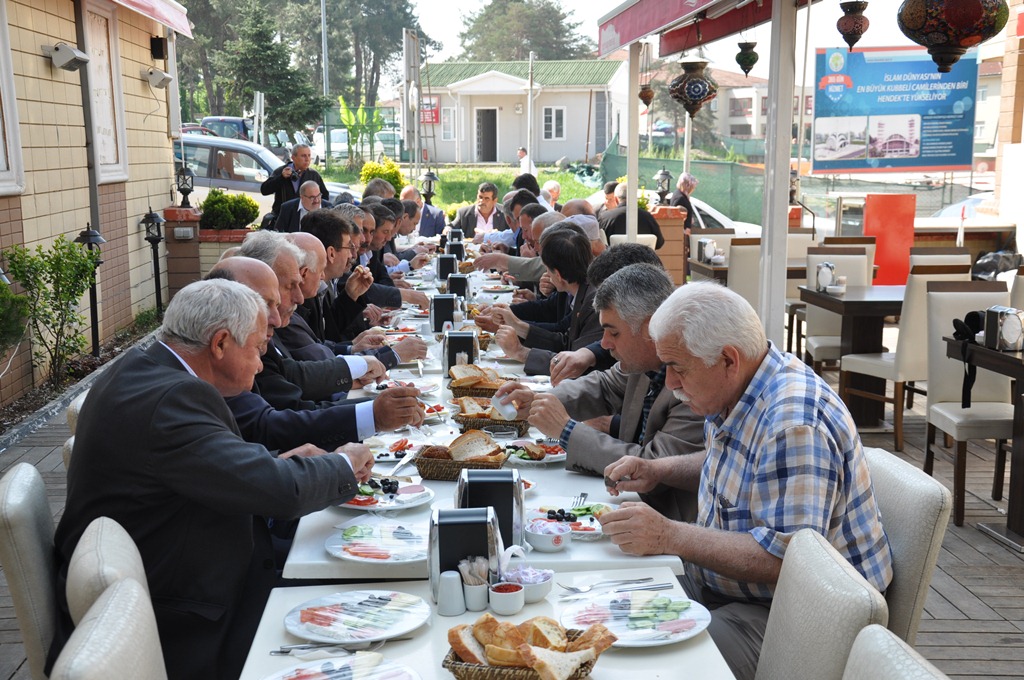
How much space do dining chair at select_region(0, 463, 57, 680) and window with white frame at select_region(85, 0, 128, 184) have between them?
722 cm

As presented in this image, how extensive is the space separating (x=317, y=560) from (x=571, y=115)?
129 feet

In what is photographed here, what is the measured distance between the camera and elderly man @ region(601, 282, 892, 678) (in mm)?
2250

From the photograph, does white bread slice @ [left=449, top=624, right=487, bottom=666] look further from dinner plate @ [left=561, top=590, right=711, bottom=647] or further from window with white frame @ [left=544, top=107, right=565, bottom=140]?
window with white frame @ [left=544, top=107, right=565, bottom=140]

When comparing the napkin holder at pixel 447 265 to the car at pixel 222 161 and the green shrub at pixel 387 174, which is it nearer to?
the car at pixel 222 161

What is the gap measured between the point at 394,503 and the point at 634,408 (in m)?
0.97

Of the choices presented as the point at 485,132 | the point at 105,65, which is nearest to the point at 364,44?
the point at 485,132

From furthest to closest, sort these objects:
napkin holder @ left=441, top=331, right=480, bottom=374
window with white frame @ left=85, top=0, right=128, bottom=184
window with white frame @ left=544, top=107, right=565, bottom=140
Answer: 1. window with white frame @ left=544, top=107, right=565, bottom=140
2. window with white frame @ left=85, top=0, right=128, bottom=184
3. napkin holder @ left=441, top=331, right=480, bottom=374

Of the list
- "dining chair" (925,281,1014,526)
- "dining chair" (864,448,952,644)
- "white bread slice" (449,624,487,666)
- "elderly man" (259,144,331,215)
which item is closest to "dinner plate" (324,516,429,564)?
"white bread slice" (449,624,487,666)

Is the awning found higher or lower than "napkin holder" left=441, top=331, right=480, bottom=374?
higher

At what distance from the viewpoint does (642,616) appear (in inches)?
79.2

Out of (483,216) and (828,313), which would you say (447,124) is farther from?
(828,313)

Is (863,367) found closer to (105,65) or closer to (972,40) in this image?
(972,40)

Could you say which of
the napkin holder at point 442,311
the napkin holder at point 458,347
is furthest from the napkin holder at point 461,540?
the napkin holder at point 442,311

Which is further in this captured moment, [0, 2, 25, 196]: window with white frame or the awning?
the awning
